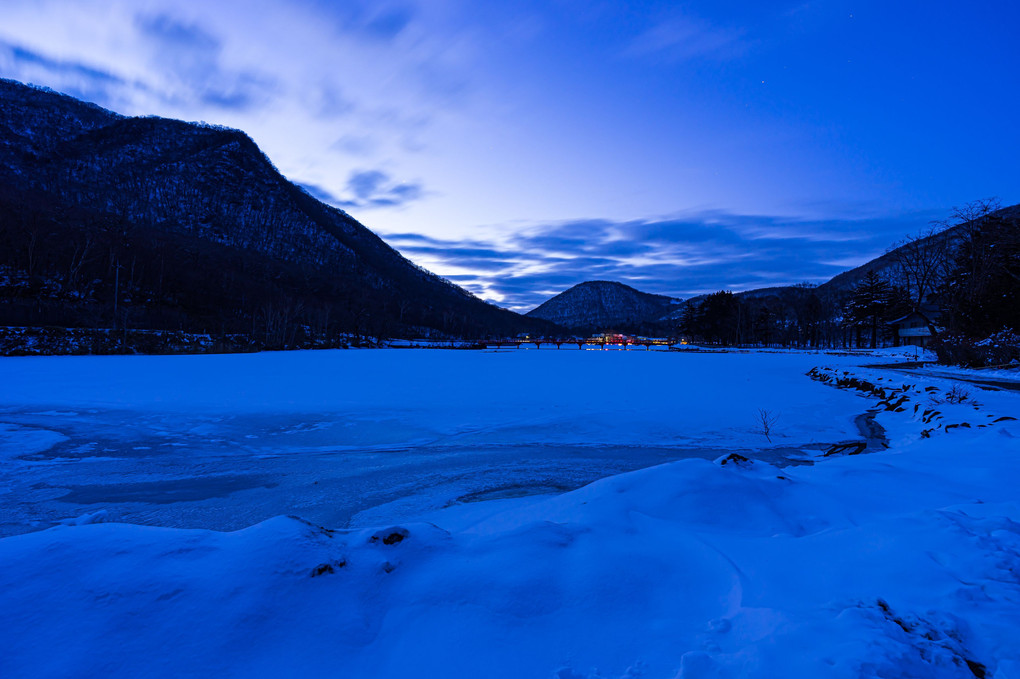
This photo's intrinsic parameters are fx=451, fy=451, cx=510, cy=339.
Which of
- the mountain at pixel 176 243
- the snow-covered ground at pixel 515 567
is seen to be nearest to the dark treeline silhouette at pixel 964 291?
the snow-covered ground at pixel 515 567

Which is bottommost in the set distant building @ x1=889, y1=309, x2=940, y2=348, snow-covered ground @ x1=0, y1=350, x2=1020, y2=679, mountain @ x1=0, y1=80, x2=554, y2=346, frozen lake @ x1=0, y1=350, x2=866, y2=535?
frozen lake @ x1=0, y1=350, x2=866, y2=535

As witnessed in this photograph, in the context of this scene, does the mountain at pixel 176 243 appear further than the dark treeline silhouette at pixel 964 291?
Yes

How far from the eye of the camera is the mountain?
5694 centimetres

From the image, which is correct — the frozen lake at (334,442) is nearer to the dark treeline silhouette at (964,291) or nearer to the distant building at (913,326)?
the dark treeline silhouette at (964,291)

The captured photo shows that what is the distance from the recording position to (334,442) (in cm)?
856

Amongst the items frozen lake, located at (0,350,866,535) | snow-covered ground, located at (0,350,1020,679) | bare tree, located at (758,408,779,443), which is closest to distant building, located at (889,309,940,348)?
frozen lake, located at (0,350,866,535)

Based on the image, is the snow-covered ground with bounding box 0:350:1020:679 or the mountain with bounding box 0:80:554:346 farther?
the mountain with bounding box 0:80:554:346

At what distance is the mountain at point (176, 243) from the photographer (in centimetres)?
5694

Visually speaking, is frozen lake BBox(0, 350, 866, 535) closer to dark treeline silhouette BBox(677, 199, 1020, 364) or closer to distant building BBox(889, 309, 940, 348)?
dark treeline silhouette BBox(677, 199, 1020, 364)

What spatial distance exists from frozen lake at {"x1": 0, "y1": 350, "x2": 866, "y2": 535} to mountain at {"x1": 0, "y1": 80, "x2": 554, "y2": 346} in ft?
138

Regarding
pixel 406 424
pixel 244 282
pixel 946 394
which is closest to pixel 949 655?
pixel 406 424

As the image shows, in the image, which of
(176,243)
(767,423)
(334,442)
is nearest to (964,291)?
(767,423)

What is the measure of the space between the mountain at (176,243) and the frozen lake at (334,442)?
42.0 meters

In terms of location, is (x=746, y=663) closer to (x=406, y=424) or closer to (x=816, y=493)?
(x=816, y=493)
